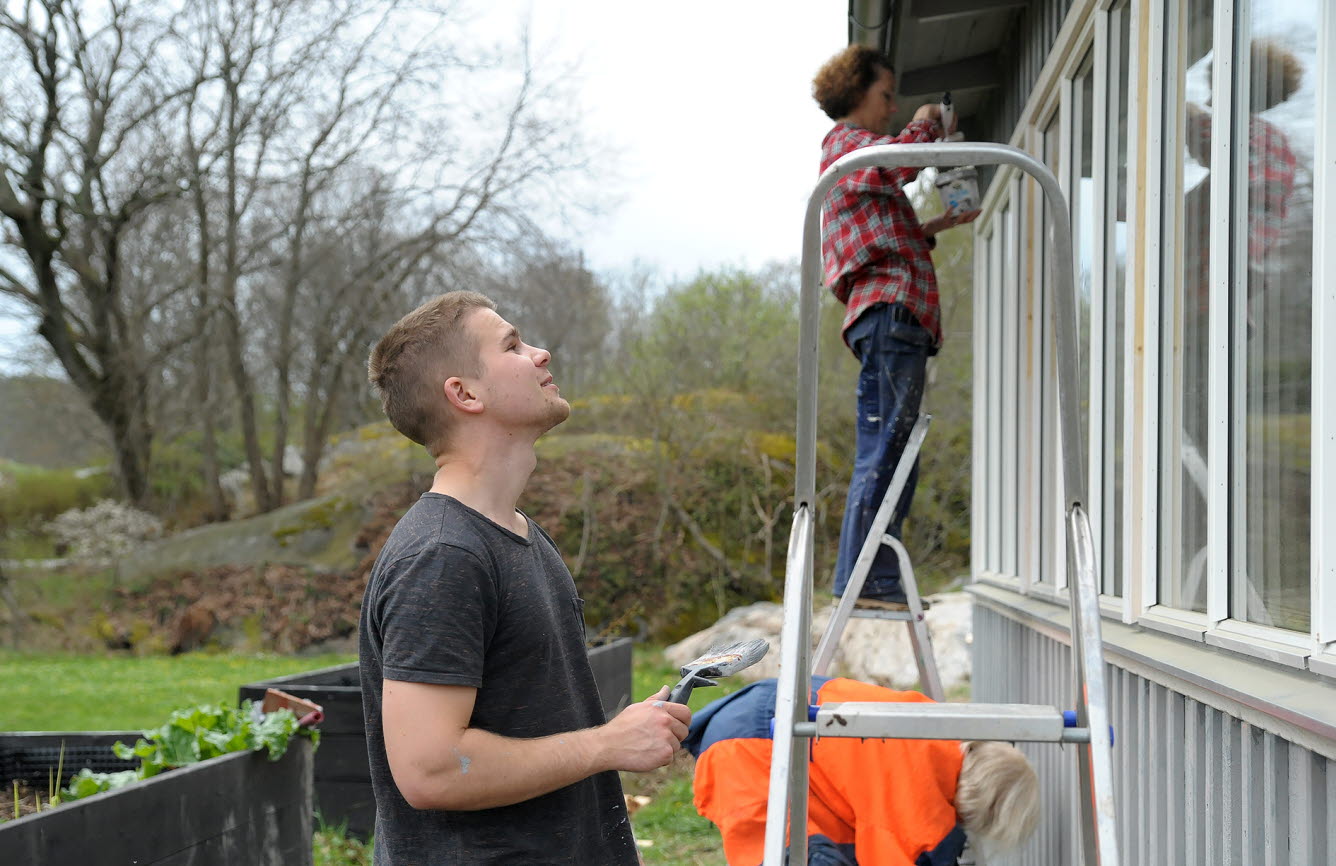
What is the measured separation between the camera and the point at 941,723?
1.63 metres

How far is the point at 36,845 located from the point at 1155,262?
9.92 feet

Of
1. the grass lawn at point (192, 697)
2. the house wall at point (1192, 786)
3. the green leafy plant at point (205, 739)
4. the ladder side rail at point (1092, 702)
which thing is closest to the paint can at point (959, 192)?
the house wall at point (1192, 786)

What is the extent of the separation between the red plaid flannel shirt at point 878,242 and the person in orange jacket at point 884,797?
3.74ft

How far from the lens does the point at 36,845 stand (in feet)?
8.94

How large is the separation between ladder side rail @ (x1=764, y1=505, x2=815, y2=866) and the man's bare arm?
16cm

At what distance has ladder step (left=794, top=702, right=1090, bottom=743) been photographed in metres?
1.61

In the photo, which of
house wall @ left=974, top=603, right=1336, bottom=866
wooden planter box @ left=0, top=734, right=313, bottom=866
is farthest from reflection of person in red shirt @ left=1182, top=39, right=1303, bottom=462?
wooden planter box @ left=0, top=734, right=313, bottom=866

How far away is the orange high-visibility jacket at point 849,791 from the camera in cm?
277

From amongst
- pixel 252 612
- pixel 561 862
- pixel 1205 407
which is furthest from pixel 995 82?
pixel 252 612

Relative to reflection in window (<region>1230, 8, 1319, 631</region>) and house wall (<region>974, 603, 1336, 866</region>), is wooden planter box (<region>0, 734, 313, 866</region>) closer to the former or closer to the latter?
house wall (<region>974, 603, 1336, 866</region>)

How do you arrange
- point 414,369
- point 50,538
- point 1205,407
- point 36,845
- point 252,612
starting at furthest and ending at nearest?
point 50,538, point 252,612, point 36,845, point 1205,407, point 414,369

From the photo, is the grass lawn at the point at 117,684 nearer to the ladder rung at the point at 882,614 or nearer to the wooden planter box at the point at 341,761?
the wooden planter box at the point at 341,761

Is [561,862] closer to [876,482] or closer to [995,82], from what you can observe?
[876,482]

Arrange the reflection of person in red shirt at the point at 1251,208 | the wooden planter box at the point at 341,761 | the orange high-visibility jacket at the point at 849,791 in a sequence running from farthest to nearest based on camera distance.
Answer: the wooden planter box at the point at 341,761 < the orange high-visibility jacket at the point at 849,791 < the reflection of person in red shirt at the point at 1251,208
